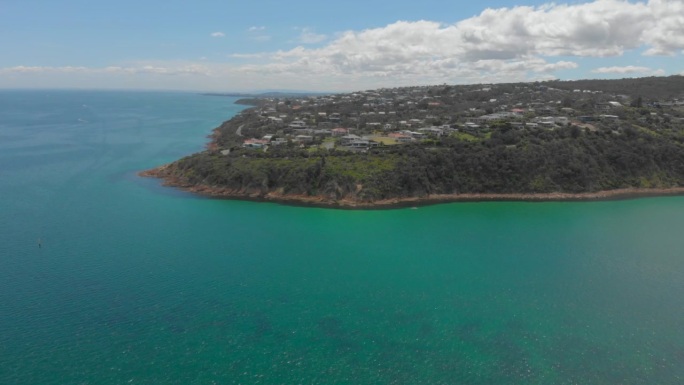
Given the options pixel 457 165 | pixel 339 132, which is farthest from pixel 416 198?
pixel 339 132

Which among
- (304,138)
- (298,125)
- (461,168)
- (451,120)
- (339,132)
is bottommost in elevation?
(461,168)

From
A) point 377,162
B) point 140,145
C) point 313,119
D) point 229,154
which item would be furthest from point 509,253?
point 140,145

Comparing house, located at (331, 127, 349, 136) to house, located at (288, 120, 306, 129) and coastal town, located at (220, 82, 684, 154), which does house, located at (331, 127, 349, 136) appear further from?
house, located at (288, 120, 306, 129)

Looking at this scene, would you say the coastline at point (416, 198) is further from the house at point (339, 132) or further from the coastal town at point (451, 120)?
the house at point (339, 132)

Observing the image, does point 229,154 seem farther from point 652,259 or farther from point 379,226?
point 652,259

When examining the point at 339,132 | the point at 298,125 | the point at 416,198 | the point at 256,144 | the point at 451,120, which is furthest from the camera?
the point at 298,125

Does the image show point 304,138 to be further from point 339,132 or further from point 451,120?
point 451,120

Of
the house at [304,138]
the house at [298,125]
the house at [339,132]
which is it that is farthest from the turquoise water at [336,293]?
the house at [298,125]
